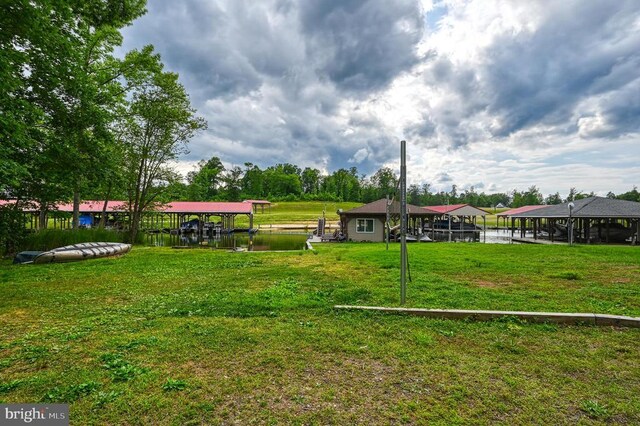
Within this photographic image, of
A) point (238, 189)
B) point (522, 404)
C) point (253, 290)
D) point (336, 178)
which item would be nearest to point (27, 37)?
point (253, 290)

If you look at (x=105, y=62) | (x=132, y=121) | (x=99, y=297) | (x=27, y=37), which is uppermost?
(x=105, y=62)

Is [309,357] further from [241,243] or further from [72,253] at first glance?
[241,243]

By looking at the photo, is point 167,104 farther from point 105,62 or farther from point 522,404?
point 522,404

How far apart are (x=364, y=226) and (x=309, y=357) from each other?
22.2m

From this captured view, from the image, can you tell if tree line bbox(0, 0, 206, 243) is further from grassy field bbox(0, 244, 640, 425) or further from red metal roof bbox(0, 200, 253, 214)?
red metal roof bbox(0, 200, 253, 214)

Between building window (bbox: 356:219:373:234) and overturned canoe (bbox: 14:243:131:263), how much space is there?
16669 millimetres

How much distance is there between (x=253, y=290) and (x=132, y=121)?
66.7ft

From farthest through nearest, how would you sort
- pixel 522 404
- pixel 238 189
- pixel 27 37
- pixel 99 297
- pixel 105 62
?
pixel 238 189 < pixel 105 62 < pixel 27 37 < pixel 99 297 < pixel 522 404

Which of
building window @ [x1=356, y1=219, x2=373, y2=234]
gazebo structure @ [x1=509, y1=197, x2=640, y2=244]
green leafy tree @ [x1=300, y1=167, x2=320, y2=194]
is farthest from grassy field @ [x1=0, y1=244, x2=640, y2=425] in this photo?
green leafy tree @ [x1=300, y1=167, x2=320, y2=194]

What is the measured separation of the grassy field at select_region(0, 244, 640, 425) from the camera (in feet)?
8.98

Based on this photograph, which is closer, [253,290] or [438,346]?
[438,346]

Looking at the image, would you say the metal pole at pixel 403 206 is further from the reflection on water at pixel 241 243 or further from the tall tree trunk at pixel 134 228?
the tall tree trunk at pixel 134 228

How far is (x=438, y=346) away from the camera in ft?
13.3

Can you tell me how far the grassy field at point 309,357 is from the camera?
274cm
